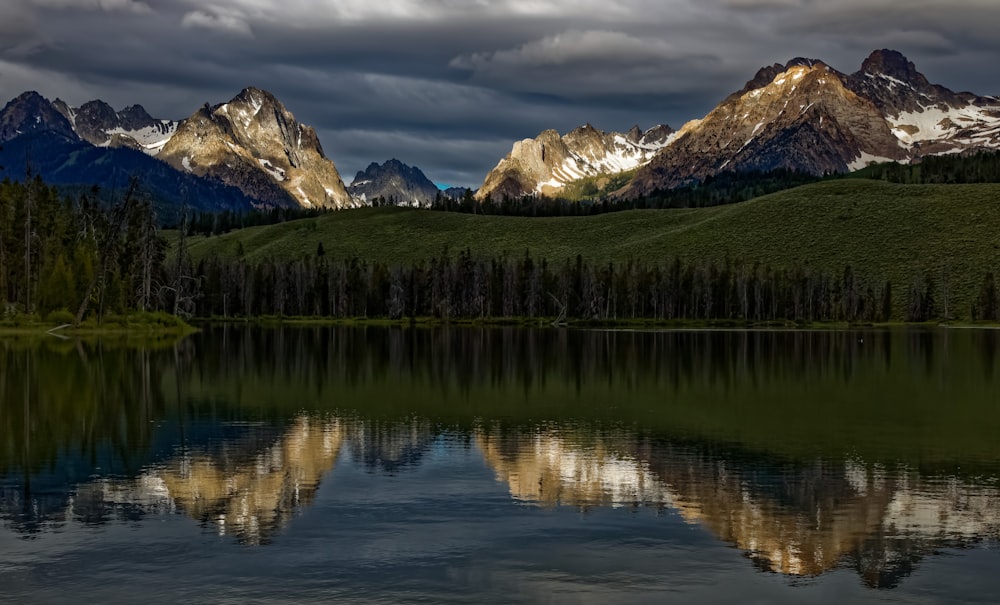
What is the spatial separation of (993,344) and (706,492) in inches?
4469

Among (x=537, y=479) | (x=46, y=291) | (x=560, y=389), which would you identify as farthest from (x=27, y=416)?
(x=46, y=291)

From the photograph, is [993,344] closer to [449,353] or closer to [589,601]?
[449,353]

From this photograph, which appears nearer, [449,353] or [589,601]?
[589,601]

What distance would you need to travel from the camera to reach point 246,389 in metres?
59.7

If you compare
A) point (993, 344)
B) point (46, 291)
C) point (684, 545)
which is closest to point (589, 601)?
point (684, 545)

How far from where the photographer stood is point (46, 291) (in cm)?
11988

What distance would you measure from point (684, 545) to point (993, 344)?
119424 mm

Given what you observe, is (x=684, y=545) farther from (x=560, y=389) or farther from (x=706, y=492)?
(x=560, y=389)

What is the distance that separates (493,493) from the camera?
30078mm

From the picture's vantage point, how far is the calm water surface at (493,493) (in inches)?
824

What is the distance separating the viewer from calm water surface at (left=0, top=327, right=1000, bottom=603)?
20.9m

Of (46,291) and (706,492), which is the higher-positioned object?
(46,291)

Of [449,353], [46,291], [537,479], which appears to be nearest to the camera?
[537,479]

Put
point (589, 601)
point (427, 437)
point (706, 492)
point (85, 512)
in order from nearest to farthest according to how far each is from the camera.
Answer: point (589, 601) → point (85, 512) → point (706, 492) → point (427, 437)
